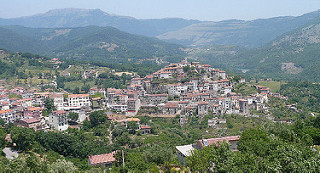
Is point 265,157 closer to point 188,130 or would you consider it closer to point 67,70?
point 188,130

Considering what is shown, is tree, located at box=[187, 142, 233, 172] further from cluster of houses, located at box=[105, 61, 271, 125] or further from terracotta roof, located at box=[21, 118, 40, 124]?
cluster of houses, located at box=[105, 61, 271, 125]

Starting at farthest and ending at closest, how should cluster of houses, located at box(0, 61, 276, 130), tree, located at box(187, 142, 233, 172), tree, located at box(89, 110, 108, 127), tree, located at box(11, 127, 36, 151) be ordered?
1. cluster of houses, located at box(0, 61, 276, 130)
2. tree, located at box(89, 110, 108, 127)
3. tree, located at box(11, 127, 36, 151)
4. tree, located at box(187, 142, 233, 172)

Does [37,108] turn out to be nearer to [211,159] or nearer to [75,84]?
[75,84]

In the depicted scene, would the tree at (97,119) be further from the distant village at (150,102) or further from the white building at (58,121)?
the white building at (58,121)

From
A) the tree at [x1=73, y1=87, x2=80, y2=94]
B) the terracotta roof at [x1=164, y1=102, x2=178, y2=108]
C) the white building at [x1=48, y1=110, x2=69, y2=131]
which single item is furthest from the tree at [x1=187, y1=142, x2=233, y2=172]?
the tree at [x1=73, y1=87, x2=80, y2=94]

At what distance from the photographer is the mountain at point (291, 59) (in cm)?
13050

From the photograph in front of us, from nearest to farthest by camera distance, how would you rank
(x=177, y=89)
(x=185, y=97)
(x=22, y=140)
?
1. (x=22, y=140)
2. (x=185, y=97)
3. (x=177, y=89)

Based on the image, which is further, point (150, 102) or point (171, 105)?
point (150, 102)

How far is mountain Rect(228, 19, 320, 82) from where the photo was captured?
130500mm

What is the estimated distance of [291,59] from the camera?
153 m

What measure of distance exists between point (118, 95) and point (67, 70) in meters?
42.1

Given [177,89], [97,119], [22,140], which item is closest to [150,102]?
[177,89]

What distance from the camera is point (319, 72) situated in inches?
4764

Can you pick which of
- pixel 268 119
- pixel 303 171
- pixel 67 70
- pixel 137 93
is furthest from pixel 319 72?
pixel 303 171
